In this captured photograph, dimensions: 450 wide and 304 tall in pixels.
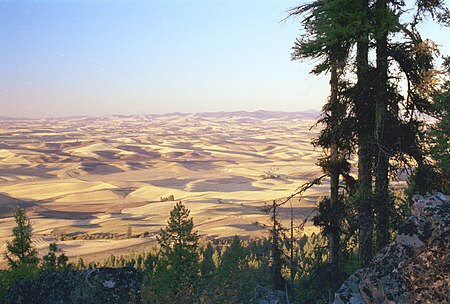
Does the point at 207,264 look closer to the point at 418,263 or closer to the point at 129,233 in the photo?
the point at 129,233

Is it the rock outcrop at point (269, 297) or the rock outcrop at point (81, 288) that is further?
the rock outcrop at point (269, 297)

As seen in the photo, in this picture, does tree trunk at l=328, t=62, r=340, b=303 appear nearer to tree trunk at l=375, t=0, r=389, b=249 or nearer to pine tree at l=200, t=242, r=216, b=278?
tree trunk at l=375, t=0, r=389, b=249

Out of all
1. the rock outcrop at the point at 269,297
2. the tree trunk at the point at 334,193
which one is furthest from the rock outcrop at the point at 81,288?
the rock outcrop at the point at 269,297

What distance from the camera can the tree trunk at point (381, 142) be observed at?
27.7ft

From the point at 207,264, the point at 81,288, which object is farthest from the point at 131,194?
the point at 81,288

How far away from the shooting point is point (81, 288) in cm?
631

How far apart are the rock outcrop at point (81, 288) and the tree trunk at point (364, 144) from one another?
5.03m

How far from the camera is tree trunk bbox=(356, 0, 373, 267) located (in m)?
8.70

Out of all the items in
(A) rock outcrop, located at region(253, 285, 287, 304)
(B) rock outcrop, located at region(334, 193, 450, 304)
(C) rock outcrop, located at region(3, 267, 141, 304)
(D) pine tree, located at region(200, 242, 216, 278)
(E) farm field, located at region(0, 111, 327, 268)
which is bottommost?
(E) farm field, located at region(0, 111, 327, 268)

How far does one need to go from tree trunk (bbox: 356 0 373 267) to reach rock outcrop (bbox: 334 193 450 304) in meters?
3.62

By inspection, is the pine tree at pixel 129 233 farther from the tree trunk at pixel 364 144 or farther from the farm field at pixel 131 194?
the tree trunk at pixel 364 144

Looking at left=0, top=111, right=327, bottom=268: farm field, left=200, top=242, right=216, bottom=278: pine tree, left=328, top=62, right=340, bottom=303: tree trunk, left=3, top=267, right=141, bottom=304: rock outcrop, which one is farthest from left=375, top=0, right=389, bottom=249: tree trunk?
left=0, top=111, right=327, bottom=268: farm field

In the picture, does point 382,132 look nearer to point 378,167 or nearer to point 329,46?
point 378,167

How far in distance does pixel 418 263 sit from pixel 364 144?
527 cm
